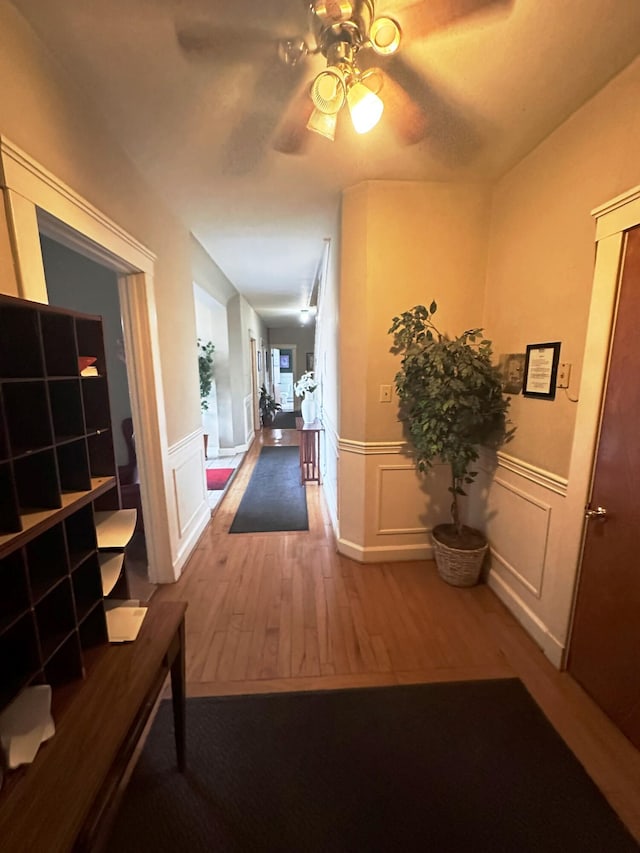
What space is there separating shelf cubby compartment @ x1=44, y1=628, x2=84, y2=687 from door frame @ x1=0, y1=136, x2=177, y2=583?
3.58ft

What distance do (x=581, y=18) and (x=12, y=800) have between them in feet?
8.48

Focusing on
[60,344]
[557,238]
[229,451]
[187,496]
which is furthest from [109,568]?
[229,451]

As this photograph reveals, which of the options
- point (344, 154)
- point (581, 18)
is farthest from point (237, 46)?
point (581, 18)

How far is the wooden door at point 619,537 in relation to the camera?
4.54 ft

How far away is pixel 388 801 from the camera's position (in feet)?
4.07

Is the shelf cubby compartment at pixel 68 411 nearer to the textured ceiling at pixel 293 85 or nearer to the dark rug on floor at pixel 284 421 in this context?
the textured ceiling at pixel 293 85

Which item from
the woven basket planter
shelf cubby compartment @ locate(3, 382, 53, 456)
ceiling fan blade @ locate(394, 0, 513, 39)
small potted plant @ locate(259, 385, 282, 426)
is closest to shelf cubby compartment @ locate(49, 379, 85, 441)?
shelf cubby compartment @ locate(3, 382, 53, 456)

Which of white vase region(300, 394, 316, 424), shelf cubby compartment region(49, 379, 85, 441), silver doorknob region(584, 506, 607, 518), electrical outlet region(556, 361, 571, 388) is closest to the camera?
shelf cubby compartment region(49, 379, 85, 441)

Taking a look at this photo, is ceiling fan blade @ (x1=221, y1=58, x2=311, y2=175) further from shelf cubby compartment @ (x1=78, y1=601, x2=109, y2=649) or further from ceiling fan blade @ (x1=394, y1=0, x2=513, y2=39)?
shelf cubby compartment @ (x1=78, y1=601, x2=109, y2=649)

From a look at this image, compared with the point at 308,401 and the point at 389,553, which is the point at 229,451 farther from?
the point at 389,553

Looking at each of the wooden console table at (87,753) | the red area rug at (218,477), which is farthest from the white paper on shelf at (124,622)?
the red area rug at (218,477)

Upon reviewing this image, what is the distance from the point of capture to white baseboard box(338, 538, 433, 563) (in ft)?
8.89

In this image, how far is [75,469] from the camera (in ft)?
3.28

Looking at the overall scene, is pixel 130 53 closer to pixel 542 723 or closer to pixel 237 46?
pixel 237 46
